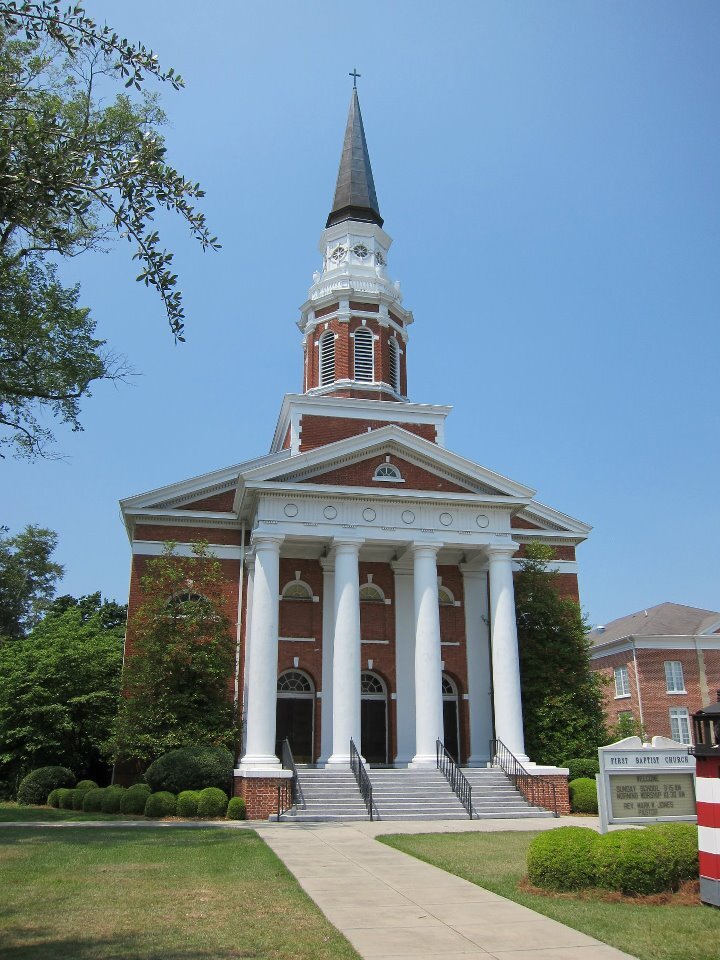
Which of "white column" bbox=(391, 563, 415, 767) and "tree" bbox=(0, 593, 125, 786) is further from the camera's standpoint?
"tree" bbox=(0, 593, 125, 786)

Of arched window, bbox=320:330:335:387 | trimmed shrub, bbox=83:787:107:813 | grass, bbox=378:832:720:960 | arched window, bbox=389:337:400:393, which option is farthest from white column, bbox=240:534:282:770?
arched window, bbox=389:337:400:393

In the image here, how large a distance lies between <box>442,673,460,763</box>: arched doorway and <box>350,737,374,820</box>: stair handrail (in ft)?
19.9

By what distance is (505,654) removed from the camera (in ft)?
89.5

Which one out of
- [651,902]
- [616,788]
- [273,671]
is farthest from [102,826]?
[651,902]

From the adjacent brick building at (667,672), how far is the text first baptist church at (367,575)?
1831 centimetres

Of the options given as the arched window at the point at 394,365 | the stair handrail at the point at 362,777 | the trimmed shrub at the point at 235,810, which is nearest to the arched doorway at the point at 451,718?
the stair handrail at the point at 362,777

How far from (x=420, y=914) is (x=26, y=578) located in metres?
52.4

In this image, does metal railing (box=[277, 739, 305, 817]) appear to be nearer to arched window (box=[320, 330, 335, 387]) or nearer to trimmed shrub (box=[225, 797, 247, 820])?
trimmed shrub (box=[225, 797, 247, 820])

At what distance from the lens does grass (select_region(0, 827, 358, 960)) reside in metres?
7.41

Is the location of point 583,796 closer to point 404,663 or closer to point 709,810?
point 404,663

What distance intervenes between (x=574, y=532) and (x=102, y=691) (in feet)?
62.7

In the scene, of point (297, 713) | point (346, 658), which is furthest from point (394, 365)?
point (297, 713)

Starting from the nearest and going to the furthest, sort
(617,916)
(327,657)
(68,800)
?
1. (617,916)
2. (68,800)
3. (327,657)

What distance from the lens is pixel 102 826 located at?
18.9 m
